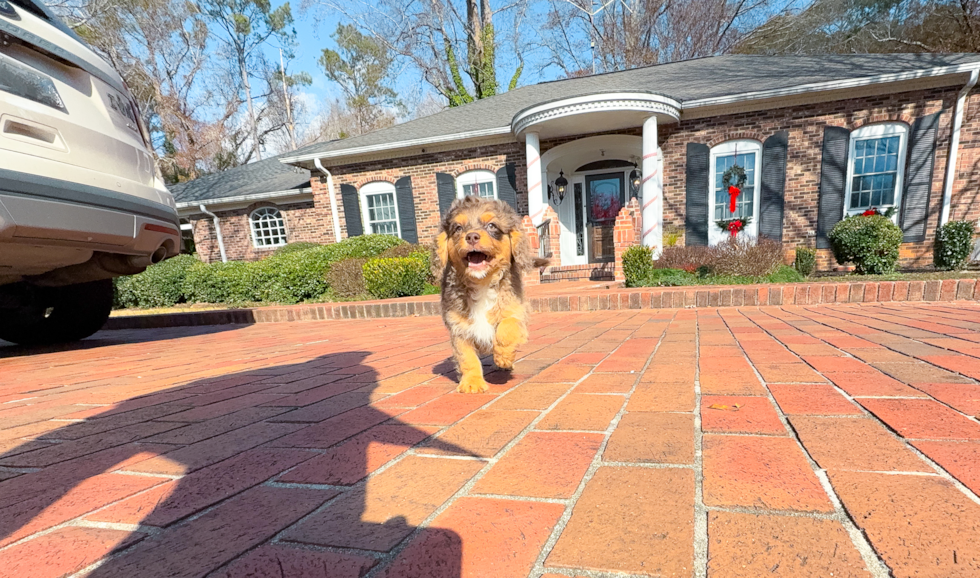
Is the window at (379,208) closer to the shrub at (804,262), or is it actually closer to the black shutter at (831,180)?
the shrub at (804,262)

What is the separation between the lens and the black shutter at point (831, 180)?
32.7 feet

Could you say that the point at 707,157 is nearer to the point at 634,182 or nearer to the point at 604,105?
the point at 634,182

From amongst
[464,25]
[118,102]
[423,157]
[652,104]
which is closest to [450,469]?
[118,102]

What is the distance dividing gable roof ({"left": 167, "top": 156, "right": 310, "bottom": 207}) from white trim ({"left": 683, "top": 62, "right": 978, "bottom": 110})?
522 inches

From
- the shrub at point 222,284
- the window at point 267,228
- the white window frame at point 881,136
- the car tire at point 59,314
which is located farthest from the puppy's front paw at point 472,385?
the window at point 267,228

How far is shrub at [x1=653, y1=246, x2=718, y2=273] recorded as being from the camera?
25.7 ft

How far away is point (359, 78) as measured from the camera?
103 feet

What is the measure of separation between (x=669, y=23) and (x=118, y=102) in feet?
90.4

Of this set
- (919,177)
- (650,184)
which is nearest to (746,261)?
(650,184)

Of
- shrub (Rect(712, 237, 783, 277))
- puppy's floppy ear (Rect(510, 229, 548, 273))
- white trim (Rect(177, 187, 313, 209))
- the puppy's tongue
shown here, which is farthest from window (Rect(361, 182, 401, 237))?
the puppy's tongue

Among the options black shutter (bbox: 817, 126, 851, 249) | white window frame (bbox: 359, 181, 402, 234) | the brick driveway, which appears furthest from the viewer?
white window frame (bbox: 359, 181, 402, 234)

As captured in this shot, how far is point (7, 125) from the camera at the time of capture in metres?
2.45

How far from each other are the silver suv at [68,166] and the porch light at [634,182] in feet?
38.0

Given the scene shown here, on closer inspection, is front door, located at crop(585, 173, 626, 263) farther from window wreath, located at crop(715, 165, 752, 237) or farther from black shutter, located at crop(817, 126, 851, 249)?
black shutter, located at crop(817, 126, 851, 249)
